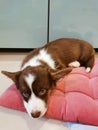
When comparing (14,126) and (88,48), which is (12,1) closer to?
(88,48)

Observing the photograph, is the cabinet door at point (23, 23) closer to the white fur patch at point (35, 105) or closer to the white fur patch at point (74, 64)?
the white fur patch at point (74, 64)

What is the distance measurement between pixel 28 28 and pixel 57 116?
3.56ft

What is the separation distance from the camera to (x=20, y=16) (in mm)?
2361

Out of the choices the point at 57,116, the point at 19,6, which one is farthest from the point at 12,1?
the point at 57,116

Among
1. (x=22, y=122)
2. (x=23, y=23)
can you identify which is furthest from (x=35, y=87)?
(x=23, y=23)

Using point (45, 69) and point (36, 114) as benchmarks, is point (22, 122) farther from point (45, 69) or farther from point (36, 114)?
point (45, 69)

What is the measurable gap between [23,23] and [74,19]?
0.41 m

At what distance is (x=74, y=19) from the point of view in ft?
7.87

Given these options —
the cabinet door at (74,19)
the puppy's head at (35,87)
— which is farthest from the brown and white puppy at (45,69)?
the cabinet door at (74,19)

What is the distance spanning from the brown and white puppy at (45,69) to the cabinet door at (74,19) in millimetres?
411

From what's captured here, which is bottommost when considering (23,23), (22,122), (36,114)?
(22,122)

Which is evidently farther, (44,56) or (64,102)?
(44,56)

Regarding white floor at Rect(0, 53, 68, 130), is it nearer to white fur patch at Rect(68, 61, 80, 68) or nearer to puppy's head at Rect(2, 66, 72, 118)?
puppy's head at Rect(2, 66, 72, 118)

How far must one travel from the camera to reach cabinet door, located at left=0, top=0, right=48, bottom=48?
91.2 inches
